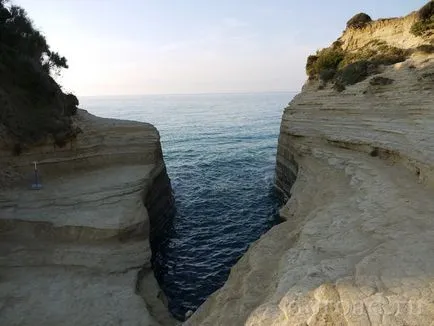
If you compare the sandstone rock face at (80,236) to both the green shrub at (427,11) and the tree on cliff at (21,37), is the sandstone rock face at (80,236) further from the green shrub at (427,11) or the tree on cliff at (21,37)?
the green shrub at (427,11)

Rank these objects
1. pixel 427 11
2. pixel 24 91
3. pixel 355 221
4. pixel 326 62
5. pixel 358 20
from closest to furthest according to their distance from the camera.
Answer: pixel 355 221, pixel 24 91, pixel 427 11, pixel 326 62, pixel 358 20

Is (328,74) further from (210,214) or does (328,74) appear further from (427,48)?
(210,214)

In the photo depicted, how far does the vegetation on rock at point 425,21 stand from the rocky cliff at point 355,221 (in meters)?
0.47

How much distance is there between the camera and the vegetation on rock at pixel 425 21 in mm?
27266

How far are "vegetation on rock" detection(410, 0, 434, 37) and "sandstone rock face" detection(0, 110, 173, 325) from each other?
19925 millimetres

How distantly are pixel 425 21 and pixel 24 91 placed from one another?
26.3 meters

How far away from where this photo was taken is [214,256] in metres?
22.0

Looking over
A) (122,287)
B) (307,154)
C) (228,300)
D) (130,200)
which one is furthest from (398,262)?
(307,154)

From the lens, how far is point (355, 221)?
13.2 meters

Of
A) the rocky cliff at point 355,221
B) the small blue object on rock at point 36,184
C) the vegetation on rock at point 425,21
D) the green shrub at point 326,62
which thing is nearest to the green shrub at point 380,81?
the rocky cliff at point 355,221

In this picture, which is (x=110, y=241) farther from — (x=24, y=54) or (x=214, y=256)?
(x=24, y=54)

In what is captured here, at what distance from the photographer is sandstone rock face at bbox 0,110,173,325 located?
14.9 m

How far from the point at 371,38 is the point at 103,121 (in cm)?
2211

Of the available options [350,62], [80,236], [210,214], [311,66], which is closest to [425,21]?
[350,62]
